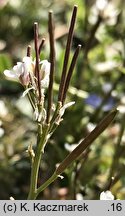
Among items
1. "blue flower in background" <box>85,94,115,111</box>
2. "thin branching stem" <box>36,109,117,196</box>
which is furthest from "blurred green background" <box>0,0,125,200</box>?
"thin branching stem" <box>36,109,117,196</box>

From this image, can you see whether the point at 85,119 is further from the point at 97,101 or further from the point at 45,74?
the point at 45,74

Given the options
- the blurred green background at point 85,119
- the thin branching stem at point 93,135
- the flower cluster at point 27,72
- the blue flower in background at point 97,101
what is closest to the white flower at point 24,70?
the flower cluster at point 27,72

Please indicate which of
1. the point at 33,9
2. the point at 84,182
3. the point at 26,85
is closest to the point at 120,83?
the point at 84,182

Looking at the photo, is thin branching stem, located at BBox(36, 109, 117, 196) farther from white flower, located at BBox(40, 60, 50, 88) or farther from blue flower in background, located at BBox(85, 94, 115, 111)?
blue flower in background, located at BBox(85, 94, 115, 111)

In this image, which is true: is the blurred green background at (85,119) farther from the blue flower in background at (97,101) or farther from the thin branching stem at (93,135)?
the thin branching stem at (93,135)

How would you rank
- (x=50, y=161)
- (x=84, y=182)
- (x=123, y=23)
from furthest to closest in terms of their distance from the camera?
(x=123, y=23)
(x=50, y=161)
(x=84, y=182)

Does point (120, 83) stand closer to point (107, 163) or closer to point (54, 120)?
point (107, 163)

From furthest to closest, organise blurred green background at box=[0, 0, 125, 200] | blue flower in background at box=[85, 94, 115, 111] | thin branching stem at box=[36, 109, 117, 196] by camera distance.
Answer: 1. blue flower in background at box=[85, 94, 115, 111]
2. blurred green background at box=[0, 0, 125, 200]
3. thin branching stem at box=[36, 109, 117, 196]

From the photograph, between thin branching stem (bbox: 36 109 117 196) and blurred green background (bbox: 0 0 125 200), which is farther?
blurred green background (bbox: 0 0 125 200)
